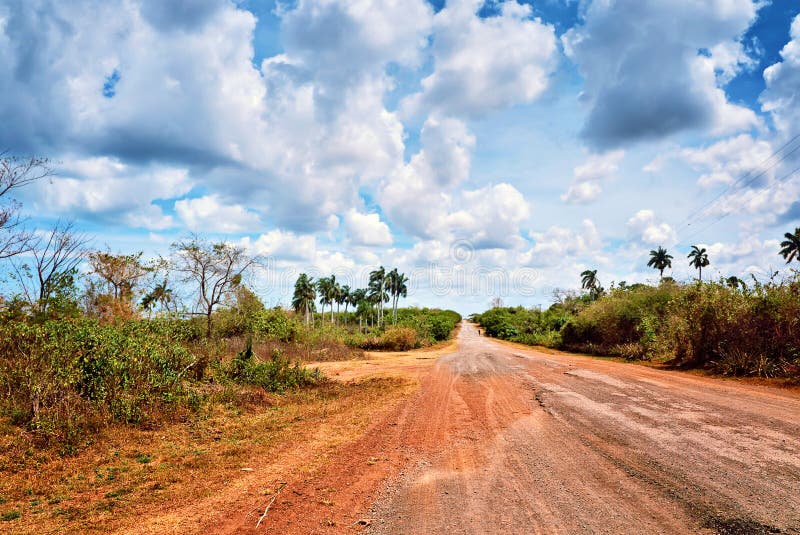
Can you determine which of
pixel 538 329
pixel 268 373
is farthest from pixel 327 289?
pixel 268 373

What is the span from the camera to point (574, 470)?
17.9ft

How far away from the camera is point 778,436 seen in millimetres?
6441

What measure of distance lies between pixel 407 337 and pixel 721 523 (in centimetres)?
3260

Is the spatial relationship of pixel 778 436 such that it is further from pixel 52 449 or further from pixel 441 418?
pixel 52 449

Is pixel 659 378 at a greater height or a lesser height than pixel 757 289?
lesser

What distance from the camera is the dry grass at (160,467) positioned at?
4555 millimetres

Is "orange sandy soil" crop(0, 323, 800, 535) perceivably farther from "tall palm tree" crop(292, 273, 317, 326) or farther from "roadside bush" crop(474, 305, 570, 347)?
"tall palm tree" crop(292, 273, 317, 326)

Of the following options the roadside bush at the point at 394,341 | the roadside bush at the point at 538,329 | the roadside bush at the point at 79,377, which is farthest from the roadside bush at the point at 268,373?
the roadside bush at the point at 538,329

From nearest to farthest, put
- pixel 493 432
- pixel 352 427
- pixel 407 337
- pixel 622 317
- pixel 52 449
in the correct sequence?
1. pixel 52 449
2. pixel 493 432
3. pixel 352 427
4. pixel 622 317
5. pixel 407 337

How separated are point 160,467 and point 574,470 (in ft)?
19.0

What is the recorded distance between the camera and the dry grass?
4.55 meters

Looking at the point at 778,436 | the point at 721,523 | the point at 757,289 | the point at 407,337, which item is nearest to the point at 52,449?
the point at 721,523

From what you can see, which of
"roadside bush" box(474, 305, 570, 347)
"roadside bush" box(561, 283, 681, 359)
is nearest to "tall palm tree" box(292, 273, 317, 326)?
"roadside bush" box(474, 305, 570, 347)

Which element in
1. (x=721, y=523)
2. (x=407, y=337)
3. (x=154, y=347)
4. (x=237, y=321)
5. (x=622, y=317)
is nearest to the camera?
(x=721, y=523)
